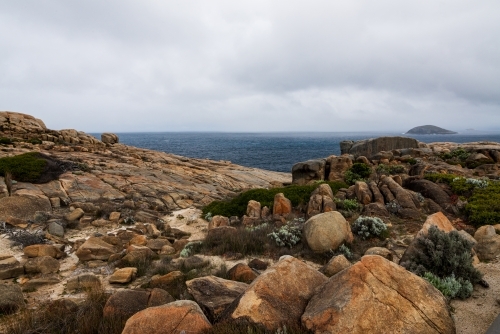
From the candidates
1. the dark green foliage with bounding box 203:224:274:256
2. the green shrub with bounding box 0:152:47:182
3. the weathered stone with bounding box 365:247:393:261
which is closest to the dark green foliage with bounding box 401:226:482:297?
the weathered stone with bounding box 365:247:393:261

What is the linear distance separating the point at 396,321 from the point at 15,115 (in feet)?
144

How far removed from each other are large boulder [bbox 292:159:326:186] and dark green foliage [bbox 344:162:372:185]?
2100 millimetres

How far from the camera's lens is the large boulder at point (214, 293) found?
19.0 feet

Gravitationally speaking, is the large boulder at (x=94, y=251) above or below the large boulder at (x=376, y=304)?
below

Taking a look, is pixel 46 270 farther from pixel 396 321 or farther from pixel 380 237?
pixel 380 237

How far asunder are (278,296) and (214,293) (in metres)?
1.41

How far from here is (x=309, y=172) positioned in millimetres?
24969

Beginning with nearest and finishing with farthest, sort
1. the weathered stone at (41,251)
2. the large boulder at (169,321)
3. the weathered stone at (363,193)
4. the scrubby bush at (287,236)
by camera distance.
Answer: the large boulder at (169,321), the weathered stone at (41,251), the scrubby bush at (287,236), the weathered stone at (363,193)

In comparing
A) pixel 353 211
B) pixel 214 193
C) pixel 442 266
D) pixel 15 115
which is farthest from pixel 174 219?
pixel 15 115

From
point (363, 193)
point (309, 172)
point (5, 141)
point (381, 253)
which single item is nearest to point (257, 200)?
point (363, 193)

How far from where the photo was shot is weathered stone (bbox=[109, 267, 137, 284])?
8883 millimetres

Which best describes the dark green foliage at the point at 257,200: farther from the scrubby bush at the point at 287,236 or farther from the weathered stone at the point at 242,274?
the weathered stone at the point at 242,274

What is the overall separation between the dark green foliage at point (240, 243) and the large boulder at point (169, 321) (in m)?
5.63

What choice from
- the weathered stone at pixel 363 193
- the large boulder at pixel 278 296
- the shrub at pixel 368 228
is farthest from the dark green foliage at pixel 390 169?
the large boulder at pixel 278 296
